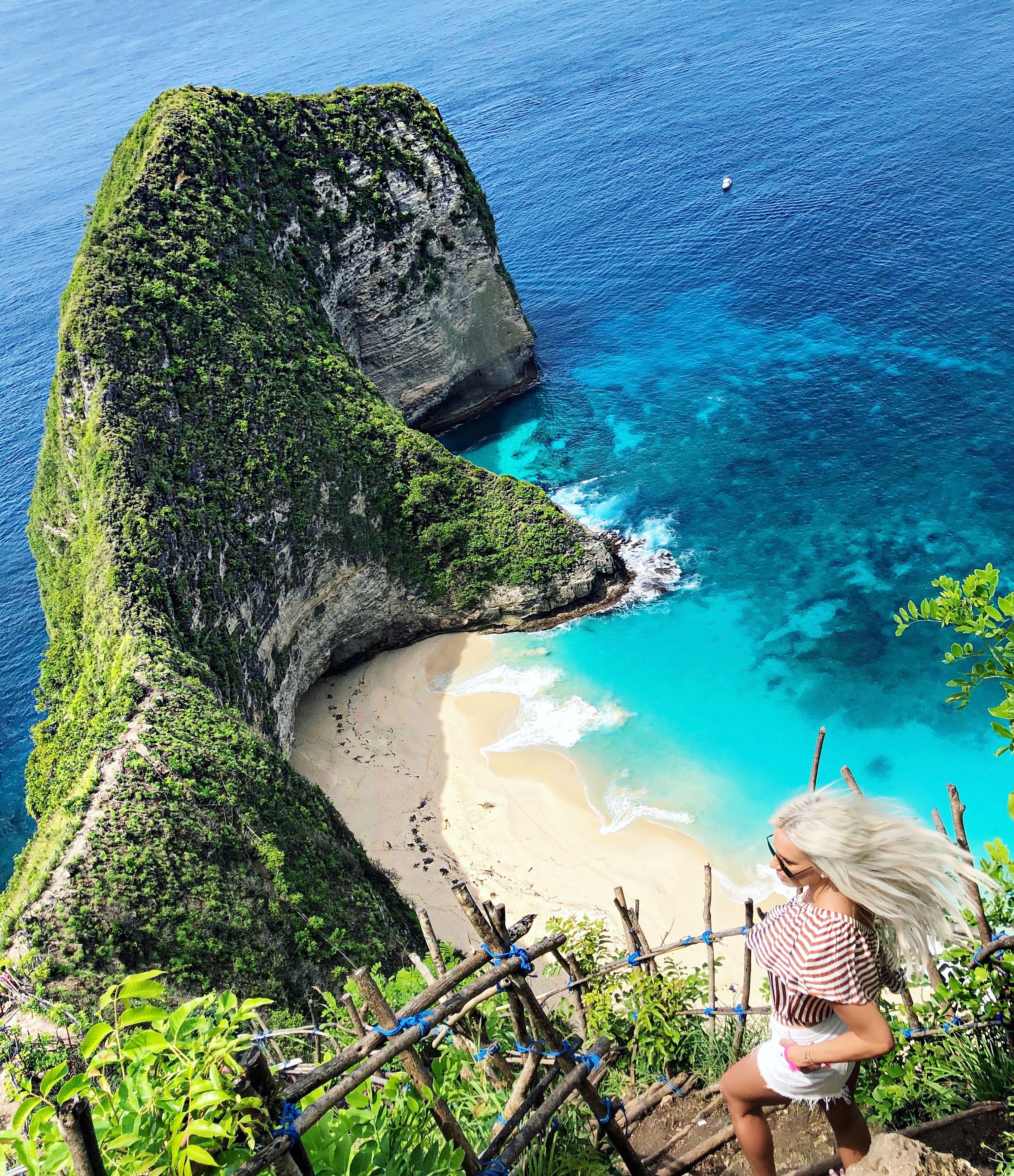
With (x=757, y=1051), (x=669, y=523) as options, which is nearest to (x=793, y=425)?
(x=669, y=523)

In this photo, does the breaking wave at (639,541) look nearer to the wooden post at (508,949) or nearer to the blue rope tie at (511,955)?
the wooden post at (508,949)

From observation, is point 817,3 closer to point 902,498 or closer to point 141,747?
point 902,498

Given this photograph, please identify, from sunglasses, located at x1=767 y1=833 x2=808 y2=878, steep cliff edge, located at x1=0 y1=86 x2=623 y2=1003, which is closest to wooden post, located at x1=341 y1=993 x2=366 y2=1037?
sunglasses, located at x1=767 y1=833 x2=808 y2=878

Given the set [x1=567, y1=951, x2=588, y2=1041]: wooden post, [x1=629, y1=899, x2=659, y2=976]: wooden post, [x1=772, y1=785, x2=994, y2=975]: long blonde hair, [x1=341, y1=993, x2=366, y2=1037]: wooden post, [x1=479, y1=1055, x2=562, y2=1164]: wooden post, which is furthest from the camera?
[x1=629, y1=899, x2=659, y2=976]: wooden post

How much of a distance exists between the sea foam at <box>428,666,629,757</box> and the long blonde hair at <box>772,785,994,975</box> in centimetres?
2268

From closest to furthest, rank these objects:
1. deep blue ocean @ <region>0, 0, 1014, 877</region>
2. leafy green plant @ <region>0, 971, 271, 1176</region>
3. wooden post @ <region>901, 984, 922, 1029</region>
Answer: leafy green plant @ <region>0, 971, 271, 1176</region>
wooden post @ <region>901, 984, 922, 1029</region>
deep blue ocean @ <region>0, 0, 1014, 877</region>

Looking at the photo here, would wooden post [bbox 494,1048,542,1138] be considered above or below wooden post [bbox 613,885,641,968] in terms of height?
above

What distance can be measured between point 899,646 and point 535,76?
78625 mm

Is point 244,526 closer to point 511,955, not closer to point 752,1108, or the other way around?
point 511,955

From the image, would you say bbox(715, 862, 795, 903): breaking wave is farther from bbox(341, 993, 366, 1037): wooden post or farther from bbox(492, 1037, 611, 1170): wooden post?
bbox(492, 1037, 611, 1170): wooden post

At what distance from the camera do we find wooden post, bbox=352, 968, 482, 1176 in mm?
6004

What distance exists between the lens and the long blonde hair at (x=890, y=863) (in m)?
4.99

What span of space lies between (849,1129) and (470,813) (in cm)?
2009

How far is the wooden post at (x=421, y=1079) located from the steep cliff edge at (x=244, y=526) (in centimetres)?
1059
